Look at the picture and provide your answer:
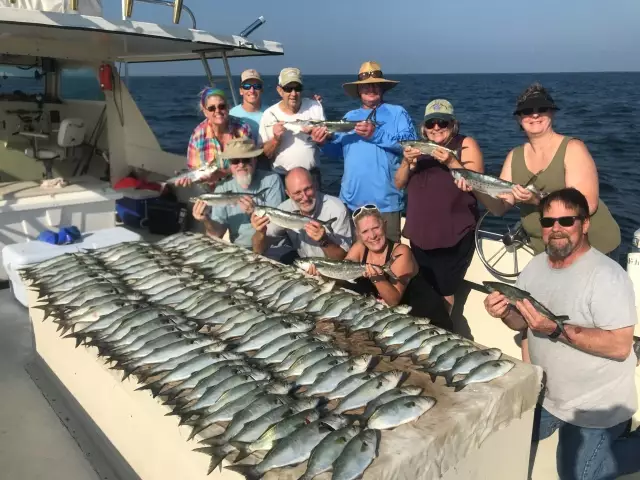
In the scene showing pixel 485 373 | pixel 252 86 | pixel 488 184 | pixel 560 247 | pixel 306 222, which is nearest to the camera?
pixel 485 373

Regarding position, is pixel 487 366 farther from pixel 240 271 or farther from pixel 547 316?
pixel 240 271

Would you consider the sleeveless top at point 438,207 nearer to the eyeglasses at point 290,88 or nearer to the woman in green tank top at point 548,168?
the woman in green tank top at point 548,168

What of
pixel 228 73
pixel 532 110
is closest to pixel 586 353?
pixel 532 110

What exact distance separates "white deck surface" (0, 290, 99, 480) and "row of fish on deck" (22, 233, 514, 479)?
832mm

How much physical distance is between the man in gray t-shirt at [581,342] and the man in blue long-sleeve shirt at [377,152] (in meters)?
1.97

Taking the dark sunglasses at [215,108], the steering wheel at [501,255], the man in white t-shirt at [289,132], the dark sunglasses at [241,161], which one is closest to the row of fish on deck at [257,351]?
the dark sunglasses at [241,161]

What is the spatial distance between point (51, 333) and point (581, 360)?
3824 millimetres

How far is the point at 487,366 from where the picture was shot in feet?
9.65

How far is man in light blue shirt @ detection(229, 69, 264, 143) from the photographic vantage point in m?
6.02

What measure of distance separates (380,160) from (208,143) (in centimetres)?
186

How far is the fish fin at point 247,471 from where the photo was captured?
2.23m

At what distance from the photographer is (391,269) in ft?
14.1

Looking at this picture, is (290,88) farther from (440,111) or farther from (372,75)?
(440,111)

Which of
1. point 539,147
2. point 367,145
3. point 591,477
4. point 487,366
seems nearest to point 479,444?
point 487,366
